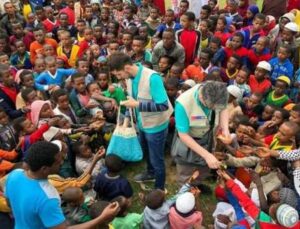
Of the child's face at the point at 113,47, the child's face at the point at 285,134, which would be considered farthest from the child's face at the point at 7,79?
the child's face at the point at 285,134

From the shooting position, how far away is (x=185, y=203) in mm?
3615

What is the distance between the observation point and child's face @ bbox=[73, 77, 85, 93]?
5458 mm

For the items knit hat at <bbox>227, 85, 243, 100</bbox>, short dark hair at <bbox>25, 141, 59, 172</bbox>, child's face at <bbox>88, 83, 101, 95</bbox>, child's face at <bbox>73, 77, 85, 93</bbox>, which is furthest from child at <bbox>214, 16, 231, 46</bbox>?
short dark hair at <bbox>25, 141, 59, 172</bbox>

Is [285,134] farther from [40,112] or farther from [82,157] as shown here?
[40,112]

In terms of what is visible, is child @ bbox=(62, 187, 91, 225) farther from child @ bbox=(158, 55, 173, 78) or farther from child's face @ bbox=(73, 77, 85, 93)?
child @ bbox=(158, 55, 173, 78)

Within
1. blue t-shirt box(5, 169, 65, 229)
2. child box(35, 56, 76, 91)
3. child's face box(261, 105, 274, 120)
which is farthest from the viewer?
child box(35, 56, 76, 91)

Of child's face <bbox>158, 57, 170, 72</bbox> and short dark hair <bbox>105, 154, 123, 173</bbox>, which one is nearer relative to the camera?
short dark hair <bbox>105, 154, 123, 173</bbox>

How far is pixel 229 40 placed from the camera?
695 cm

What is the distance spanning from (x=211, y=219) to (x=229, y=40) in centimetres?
347

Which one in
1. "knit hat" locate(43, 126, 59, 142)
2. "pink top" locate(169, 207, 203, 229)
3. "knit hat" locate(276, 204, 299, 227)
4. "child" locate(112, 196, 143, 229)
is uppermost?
"knit hat" locate(276, 204, 299, 227)

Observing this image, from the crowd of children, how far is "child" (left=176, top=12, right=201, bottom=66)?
0.06 ft

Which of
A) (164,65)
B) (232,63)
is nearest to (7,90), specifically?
(164,65)

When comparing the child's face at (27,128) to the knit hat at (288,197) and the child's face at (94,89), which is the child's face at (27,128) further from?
the knit hat at (288,197)

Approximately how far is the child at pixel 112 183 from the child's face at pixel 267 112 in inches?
85.5
